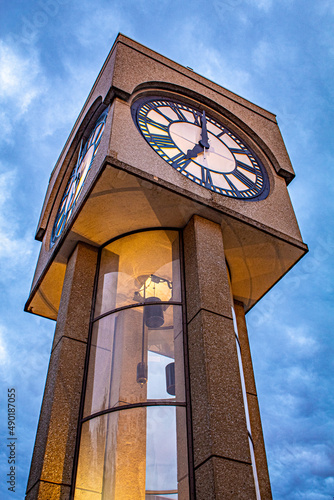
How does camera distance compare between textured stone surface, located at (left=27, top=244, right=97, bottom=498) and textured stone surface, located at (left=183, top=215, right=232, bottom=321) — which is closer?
textured stone surface, located at (left=27, top=244, right=97, bottom=498)

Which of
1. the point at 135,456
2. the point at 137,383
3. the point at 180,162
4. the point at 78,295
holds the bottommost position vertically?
the point at 135,456

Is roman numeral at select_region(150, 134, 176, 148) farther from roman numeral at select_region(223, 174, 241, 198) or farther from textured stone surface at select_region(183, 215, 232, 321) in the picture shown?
textured stone surface at select_region(183, 215, 232, 321)

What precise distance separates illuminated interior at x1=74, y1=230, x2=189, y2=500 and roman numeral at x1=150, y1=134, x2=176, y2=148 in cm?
162

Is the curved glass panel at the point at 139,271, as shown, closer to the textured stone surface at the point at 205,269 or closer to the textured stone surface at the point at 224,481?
the textured stone surface at the point at 205,269

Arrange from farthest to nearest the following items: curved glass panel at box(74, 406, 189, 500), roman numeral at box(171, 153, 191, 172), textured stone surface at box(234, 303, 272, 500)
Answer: roman numeral at box(171, 153, 191, 172) → textured stone surface at box(234, 303, 272, 500) → curved glass panel at box(74, 406, 189, 500)

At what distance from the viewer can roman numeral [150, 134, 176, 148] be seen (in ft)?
28.1

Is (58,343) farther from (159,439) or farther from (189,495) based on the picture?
(189,495)

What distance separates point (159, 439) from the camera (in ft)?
19.5

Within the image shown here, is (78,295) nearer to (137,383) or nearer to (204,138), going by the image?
(137,383)

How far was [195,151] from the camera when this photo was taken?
9.05m

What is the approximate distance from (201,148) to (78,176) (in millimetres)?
2497

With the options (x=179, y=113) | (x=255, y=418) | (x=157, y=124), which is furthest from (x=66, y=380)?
(x=179, y=113)

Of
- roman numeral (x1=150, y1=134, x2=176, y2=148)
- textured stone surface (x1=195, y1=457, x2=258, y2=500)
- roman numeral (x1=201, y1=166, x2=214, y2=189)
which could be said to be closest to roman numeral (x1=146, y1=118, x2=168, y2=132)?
roman numeral (x1=150, y1=134, x2=176, y2=148)

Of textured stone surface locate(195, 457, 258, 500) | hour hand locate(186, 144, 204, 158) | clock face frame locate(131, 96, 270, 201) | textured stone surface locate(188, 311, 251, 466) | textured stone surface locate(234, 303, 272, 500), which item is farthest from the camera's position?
hour hand locate(186, 144, 204, 158)
